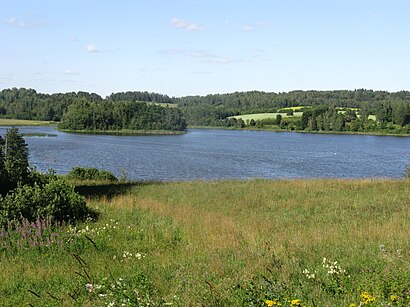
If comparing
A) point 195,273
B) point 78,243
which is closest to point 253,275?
point 195,273

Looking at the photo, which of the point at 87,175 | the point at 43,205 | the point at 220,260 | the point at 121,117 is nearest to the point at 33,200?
the point at 43,205

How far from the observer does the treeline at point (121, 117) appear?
156 m

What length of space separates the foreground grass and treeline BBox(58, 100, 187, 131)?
14599 centimetres

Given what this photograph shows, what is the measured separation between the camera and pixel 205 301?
5.61m

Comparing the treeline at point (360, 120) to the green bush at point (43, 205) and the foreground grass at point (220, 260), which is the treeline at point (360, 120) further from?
the green bush at point (43, 205)

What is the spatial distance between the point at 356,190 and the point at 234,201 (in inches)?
269

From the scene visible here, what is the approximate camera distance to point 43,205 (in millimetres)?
12102

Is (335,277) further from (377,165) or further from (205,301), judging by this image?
(377,165)

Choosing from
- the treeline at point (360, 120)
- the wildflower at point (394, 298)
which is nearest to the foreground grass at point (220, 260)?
the wildflower at point (394, 298)

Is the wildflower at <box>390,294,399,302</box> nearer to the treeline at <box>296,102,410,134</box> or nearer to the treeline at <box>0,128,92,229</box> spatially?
the treeline at <box>0,128,92,229</box>

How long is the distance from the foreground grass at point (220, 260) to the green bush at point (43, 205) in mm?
1028

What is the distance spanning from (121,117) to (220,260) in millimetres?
157801

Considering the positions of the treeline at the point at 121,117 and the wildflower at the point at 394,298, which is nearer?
the wildflower at the point at 394,298

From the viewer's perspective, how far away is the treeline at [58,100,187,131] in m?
156
